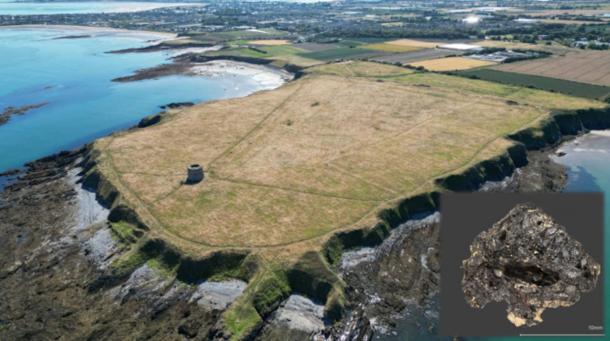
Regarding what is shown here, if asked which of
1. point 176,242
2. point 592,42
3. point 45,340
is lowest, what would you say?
point 45,340

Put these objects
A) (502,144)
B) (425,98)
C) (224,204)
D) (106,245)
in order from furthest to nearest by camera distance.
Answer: (425,98) < (502,144) < (224,204) < (106,245)

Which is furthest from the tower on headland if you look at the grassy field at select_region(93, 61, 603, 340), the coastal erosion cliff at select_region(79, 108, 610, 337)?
the coastal erosion cliff at select_region(79, 108, 610, 337)

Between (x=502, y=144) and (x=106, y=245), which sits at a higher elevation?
(x=502, y=144)

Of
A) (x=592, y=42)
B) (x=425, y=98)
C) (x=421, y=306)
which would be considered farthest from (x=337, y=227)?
(x=592, y=42)

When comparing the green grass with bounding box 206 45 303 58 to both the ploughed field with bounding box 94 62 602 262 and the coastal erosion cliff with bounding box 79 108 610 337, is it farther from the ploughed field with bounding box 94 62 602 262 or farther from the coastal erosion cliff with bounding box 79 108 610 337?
the coastal erosion cliff with bounding box 79 108 610 337

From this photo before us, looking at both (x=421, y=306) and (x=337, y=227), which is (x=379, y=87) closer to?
(x=337, y=227)

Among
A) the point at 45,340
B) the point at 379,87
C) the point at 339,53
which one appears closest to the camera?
the point at 45,340

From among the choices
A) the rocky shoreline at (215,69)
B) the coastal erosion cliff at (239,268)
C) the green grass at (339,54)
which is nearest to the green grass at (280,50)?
the green grass at (339,54)
